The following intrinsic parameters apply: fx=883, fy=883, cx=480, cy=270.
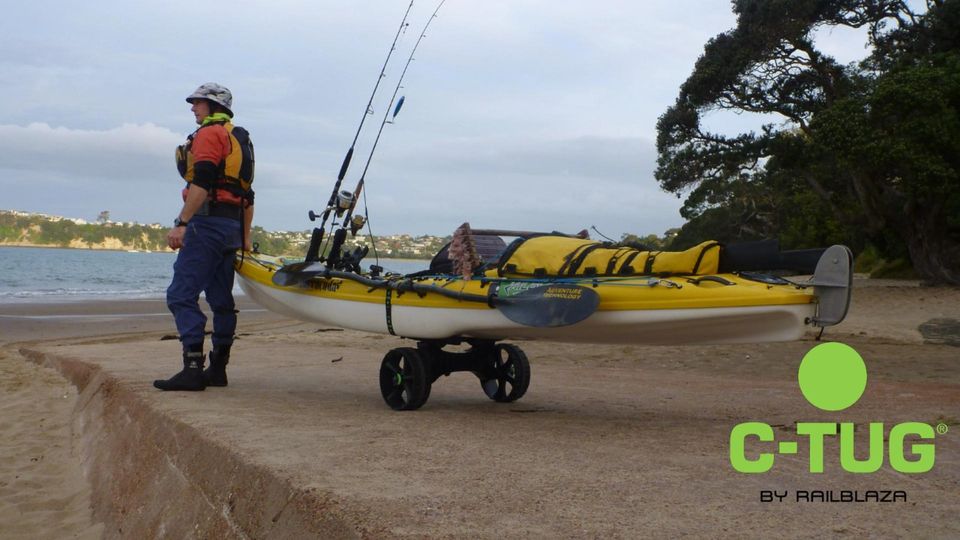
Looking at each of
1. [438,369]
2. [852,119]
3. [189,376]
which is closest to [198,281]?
[189,376]

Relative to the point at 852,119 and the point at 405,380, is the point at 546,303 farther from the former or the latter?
the point at 852,119

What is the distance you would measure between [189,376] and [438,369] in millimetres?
1712

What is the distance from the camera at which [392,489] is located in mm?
3166

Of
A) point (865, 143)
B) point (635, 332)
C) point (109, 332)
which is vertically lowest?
point (109, 332)

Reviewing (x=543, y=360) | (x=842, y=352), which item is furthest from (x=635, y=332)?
(x=543, y=360)

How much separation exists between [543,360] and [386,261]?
3.73m

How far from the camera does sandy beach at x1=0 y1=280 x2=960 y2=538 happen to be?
2.90m

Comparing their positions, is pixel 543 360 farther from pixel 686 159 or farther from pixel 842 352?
pixel 686 159

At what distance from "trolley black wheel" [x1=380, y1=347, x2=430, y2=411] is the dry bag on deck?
739 millimetres

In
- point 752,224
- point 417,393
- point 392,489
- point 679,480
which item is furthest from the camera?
point 752,224

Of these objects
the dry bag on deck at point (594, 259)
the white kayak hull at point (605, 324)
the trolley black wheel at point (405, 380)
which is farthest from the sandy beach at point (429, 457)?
the dry bag on deck at point (594, 259)

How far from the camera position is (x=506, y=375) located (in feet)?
19.8

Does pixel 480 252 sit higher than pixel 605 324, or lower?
higher

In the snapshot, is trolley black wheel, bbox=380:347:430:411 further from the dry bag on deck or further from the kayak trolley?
the dry bag on deck
